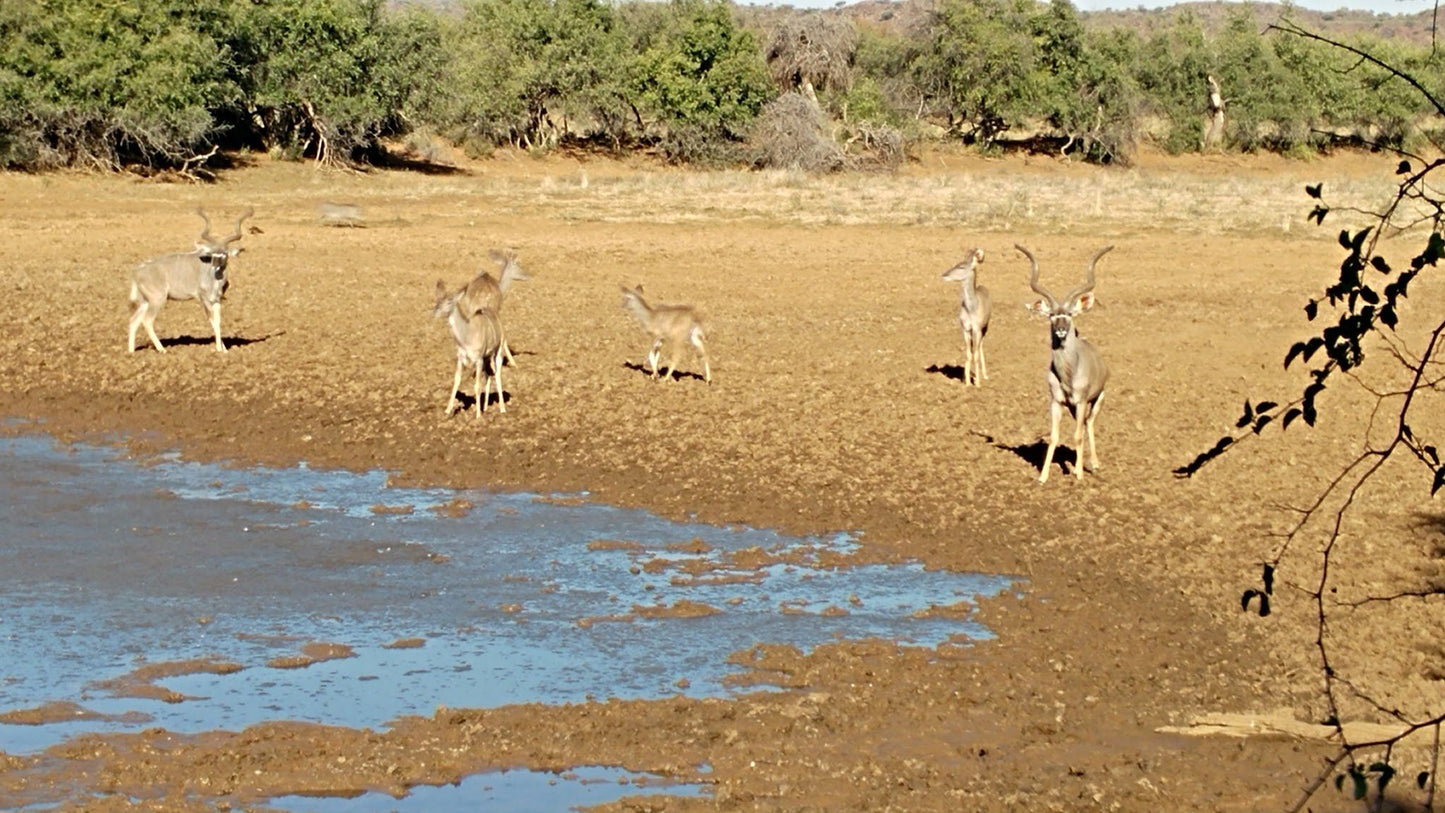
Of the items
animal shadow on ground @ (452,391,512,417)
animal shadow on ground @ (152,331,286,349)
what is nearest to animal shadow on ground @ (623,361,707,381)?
animal shadow on ground @ (452,391,512,417)

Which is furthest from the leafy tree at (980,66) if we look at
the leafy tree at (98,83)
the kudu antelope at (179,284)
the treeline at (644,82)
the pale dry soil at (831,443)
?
the kudu antelope at (179,284)

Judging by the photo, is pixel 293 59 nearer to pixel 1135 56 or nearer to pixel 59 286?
pixel 59 286

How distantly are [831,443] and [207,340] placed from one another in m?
7.83

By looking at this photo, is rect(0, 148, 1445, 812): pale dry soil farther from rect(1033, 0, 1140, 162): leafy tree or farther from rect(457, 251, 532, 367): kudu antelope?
rect(1033, 0, 1140, 162): leafy tree

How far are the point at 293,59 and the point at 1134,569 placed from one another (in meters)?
33.9

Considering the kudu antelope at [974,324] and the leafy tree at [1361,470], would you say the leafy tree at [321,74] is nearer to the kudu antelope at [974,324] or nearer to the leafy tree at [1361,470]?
the kudu antelope at [974,324]

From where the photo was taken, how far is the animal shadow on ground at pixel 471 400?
15.9 m

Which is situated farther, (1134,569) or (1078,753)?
(1134,569)

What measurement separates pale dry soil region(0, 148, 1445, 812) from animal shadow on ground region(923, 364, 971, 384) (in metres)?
0.25

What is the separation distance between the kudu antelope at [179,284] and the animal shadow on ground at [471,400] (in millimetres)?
3305

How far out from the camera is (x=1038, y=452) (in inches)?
568

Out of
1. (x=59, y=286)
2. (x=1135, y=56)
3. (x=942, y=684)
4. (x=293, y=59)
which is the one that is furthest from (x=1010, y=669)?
(x=1135, y=56)

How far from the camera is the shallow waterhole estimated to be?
29.8 ft

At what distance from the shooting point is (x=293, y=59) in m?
41.5
